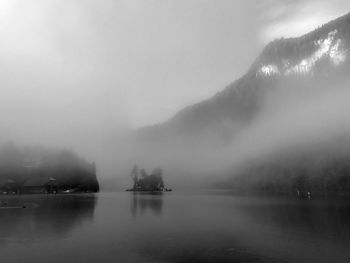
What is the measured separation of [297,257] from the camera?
53.9 metres

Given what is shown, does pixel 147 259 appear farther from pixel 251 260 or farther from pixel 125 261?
pixel 251 260

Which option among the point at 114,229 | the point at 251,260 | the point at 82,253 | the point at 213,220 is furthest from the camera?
the point at 213,220

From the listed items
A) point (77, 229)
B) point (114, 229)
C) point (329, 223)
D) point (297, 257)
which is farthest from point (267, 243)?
point (77, 229)

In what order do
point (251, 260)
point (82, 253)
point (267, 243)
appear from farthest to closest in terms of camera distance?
point (267, 243) → point (82, 253) → point (251, 260)

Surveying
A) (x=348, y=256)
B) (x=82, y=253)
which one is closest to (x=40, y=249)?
(x=82, y=253)

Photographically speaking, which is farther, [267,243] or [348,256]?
[267,243]

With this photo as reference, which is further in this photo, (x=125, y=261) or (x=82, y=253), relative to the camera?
(x=82, y=253)

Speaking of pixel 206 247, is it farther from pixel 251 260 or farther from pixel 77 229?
pixel 77 229

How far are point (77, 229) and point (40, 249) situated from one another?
25225mm

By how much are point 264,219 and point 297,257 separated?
160 ft

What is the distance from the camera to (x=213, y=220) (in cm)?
10088

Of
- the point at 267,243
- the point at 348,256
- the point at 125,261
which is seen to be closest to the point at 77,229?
the point at 125,261

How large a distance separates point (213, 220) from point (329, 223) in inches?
1227

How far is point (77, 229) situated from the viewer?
86.2 metres
